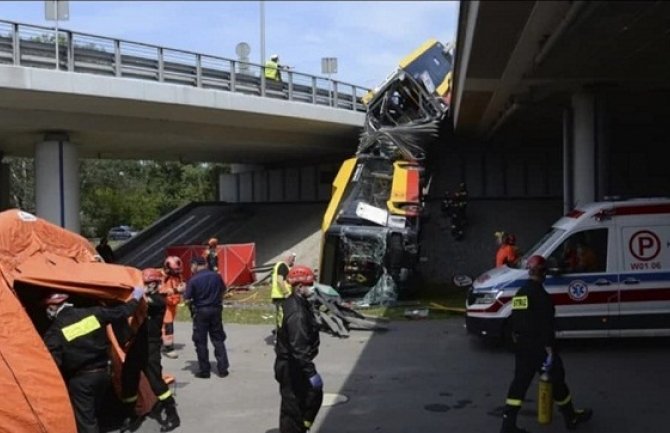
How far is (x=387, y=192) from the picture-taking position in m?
19.5

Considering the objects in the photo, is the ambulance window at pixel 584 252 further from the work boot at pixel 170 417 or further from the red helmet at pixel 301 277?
the work boot at pixel 170 417

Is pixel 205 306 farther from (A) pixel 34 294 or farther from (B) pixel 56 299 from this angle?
(B) pixel 56 299

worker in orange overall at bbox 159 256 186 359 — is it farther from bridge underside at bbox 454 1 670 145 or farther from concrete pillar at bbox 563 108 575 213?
concrete pillar at bbox 563 108 575 213

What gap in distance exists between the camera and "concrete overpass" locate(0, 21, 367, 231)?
17.9 meters

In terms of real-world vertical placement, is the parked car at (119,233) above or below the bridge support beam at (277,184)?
below

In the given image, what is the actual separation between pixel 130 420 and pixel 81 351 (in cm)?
173

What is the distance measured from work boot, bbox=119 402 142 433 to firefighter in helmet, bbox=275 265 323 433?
2273 mm

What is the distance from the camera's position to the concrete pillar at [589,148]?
16250 mm

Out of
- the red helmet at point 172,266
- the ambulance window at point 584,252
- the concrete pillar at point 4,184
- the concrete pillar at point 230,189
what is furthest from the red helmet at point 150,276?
the concrete pillar at point 230,189

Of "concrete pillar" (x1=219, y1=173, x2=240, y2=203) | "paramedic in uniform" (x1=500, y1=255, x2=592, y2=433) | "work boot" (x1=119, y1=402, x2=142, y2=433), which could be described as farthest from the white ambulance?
"concrete pillar" (x1=219, y1=173, x2=240, y2=203)

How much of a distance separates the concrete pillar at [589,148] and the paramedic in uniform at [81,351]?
1196 cm

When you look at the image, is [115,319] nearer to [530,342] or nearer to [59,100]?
[530,342]

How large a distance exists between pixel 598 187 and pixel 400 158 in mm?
5914

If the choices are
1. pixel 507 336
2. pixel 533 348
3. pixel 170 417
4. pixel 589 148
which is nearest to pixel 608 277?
pixel 507 336
